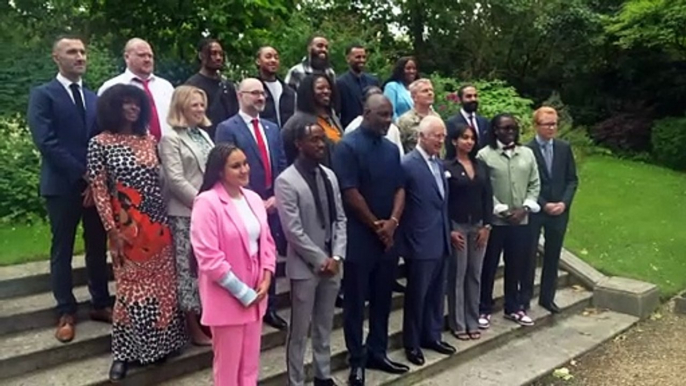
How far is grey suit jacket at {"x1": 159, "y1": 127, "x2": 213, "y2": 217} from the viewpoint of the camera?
14.7 feet

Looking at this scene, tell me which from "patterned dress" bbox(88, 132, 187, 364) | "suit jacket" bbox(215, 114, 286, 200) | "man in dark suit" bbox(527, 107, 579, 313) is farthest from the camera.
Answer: "man in dark suit" bbox(527, 107, 579, 313)

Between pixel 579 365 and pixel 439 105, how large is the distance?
23.8 ft

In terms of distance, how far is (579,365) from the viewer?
625cm

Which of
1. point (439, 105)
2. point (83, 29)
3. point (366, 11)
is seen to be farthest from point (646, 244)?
point (366, 11)

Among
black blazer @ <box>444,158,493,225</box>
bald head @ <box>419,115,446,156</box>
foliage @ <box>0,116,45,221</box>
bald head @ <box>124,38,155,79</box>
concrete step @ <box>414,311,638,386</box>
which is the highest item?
bald head @ <box>124,38,155,79</box>

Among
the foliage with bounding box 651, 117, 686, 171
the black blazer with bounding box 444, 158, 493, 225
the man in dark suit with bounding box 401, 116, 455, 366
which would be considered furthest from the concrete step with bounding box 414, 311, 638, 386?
the foliage with bounding box 651, 117, 686, 171

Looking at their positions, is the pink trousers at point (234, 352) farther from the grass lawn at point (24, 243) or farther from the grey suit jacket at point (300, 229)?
the grass lawn at point (24, 243)

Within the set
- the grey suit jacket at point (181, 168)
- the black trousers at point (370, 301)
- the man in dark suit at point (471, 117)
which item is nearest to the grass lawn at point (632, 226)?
the man in dark suit at point (471, 117)

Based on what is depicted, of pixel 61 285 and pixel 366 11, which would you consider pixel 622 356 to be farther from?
pixel 366 11

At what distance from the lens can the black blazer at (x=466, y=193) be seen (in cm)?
579

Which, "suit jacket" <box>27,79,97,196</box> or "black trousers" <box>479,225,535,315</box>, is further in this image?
"black trousers" <box>479,225,535,315</box>

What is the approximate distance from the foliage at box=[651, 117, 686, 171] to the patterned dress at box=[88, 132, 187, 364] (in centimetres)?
1395

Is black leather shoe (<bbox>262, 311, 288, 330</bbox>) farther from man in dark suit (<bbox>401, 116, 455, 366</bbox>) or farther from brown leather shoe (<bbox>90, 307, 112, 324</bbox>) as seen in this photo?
brown leather shoe (<bbox>90, 307, 112, 324</bbox>)

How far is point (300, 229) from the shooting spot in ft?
14.8
